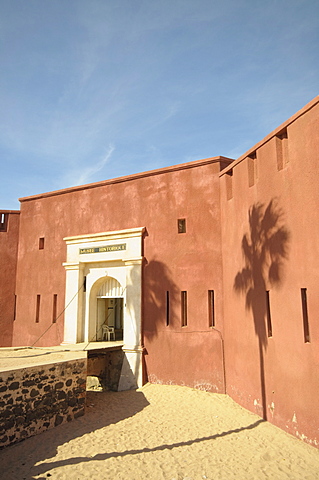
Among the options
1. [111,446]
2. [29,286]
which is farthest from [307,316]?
[29,286]

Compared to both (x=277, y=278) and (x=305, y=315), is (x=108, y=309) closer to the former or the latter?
(x=277, y=278)

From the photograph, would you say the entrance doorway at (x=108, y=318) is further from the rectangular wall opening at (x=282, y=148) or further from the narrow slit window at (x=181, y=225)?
the rectangular wall opening at (x=282, y=148)

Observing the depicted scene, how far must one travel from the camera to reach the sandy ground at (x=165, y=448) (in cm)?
692

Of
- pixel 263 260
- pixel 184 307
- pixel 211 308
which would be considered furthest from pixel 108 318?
pixel 263 260

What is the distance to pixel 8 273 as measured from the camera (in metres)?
15.7

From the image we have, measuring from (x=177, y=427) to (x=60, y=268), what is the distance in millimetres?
7846

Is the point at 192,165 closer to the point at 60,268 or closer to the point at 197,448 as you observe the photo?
the point at 60,268

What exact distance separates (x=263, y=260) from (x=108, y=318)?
7841 mm

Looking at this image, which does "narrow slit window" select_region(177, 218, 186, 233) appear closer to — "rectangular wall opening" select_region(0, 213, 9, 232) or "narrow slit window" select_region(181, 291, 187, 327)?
→ "narrow slit window" select_region(181, 291, 187, 327)

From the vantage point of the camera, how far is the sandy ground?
692 cm

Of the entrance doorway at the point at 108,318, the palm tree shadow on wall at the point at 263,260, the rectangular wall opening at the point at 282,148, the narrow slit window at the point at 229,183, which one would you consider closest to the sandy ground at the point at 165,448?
the palm tree shadow on wall at the point at 263,260

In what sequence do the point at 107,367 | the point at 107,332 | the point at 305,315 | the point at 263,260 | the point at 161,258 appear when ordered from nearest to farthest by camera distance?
the point at 305,315, the point at 263,260, the point at 161,258, the point at 107,367, the point at 107,332

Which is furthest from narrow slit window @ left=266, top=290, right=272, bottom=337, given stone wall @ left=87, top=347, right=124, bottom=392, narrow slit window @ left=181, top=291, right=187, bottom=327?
stone wall @ left=87, top=347, right=124, bottom=392

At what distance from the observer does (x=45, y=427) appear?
8.73 m
